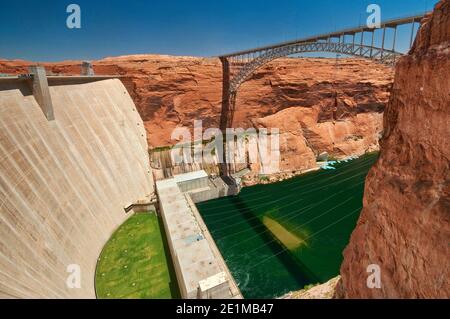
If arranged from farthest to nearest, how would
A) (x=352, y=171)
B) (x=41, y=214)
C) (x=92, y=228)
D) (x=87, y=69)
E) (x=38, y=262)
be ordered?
(x=352, y=171), (x=87, y=69), (x=92, y=228), (x=41, y=214), (x=38, y=262)

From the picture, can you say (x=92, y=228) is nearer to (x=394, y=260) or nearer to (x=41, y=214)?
(x=41, y=214)

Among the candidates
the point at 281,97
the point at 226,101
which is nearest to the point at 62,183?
the point at 226,101

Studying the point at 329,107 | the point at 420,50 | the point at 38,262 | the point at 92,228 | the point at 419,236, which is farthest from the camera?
the point at 329,107

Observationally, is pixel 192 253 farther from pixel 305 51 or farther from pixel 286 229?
pixel 305 51

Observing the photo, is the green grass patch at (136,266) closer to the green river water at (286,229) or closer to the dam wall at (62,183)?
the dam wall at (62,183)

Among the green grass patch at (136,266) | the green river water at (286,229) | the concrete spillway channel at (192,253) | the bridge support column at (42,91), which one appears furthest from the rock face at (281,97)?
the green grass patch at (136,266)

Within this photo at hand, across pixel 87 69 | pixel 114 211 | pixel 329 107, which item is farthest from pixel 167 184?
pixel 329 107
